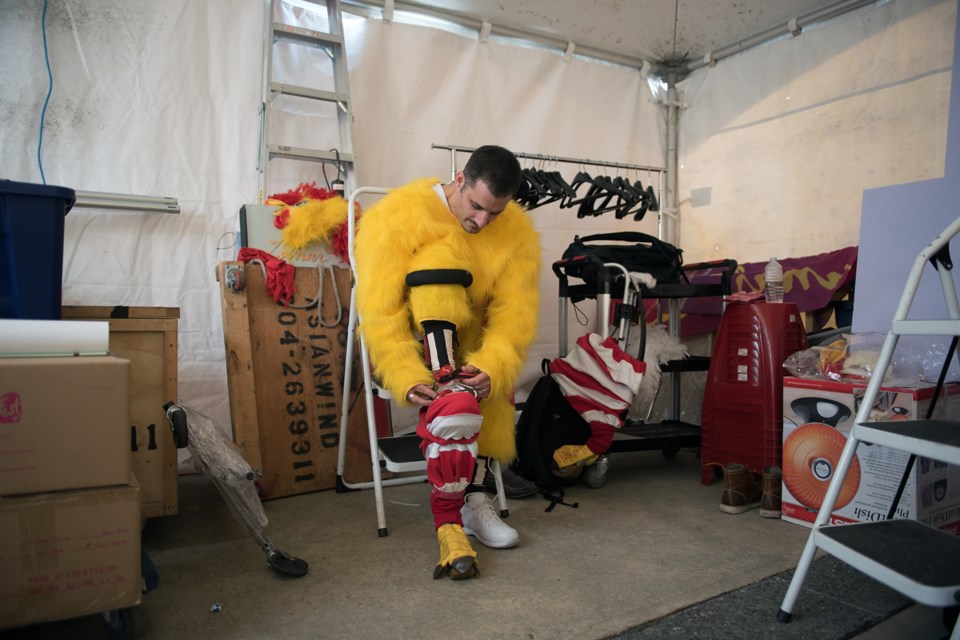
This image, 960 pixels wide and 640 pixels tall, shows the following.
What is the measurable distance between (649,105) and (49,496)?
3672 millimetres

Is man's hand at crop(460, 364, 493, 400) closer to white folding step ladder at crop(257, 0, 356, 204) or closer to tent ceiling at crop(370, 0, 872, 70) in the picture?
white folding step ladder at crop(257, 0, 356, 204)

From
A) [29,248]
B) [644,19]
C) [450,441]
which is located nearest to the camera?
[29,248]

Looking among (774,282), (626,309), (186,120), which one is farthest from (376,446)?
(774,282)

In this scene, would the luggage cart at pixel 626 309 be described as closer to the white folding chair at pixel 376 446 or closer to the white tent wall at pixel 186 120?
the white folding chair at pixel 376 446

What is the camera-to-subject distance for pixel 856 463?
1.85 metres

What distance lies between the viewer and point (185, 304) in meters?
2.64

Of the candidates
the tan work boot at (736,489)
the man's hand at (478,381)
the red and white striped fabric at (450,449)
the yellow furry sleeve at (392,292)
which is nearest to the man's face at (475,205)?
the yellow furry sleeve at (392,292)

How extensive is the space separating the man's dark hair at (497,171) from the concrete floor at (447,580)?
3.64 ft

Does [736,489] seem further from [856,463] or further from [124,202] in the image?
[124,202]

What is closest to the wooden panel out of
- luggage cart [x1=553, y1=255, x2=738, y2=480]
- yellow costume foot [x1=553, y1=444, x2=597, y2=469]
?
yellow costume foot [x1=553, y1=444, x2=597, y2=469]

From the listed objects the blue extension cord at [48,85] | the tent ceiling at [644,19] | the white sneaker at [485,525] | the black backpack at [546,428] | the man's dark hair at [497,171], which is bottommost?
the white sneaker at [485,525]

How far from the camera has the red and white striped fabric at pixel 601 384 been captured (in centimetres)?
225

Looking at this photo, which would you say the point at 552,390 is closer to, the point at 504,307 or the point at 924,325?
the point at 504,307

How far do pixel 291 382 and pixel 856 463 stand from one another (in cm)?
201
